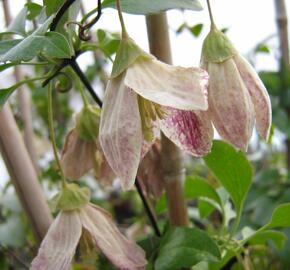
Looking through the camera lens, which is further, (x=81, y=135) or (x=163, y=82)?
(x=81, y=135)

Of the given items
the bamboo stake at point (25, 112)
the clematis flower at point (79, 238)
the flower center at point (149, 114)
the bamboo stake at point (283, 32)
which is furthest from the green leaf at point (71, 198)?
the bamboo stake at point (283, 32)

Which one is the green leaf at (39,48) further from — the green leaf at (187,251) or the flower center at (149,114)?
the green leaf at (187,251)

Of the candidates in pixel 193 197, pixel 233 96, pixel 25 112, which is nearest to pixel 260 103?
pixel 233 96


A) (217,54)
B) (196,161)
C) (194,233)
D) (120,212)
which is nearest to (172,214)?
(194,233)

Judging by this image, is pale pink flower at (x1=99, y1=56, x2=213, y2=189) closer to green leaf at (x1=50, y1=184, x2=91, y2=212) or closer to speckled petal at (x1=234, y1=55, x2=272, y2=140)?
speckled petal at (x1=234, y1=55, x2=272, y2=140)

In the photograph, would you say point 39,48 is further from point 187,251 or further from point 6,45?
point 187,251

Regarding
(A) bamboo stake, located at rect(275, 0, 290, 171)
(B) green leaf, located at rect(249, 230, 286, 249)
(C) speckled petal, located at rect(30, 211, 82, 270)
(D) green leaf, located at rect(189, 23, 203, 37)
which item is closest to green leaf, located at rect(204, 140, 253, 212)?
(B) green leaf, located at rect(249, 230, 286, 249)

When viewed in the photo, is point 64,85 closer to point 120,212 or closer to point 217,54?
point 217,54
